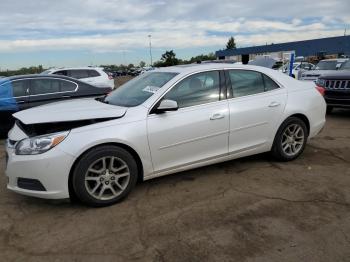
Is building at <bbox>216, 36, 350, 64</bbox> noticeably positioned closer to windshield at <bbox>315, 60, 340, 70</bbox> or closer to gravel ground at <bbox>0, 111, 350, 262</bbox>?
windshield at <bbox>315, 60, 340, 70</bbox>

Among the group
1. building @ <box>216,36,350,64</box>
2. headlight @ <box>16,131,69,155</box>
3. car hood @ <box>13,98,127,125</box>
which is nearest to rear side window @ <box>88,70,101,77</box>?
car hood @ <box>13,98,127,125</box>

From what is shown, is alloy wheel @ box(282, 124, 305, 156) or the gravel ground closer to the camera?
the gravel ground

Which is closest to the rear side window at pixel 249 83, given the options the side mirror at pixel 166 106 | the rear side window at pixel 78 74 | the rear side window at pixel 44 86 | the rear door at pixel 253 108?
the rear door at pixel 253 108

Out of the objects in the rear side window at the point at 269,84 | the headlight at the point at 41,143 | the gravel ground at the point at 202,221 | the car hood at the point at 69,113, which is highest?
the rear side window at the point at 269,84

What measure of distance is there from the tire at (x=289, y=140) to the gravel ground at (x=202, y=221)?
0.31 meters

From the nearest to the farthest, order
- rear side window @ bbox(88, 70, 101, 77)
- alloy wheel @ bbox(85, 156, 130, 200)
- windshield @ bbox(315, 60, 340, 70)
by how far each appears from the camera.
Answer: alloy wheel @ bbox(85, 156, 130, 200), windshield @ bbox(315, 60, 340, 70), rear side window @ bbox(88, 70, 101, 77)

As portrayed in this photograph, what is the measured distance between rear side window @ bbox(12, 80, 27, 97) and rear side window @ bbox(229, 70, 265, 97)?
5071 millimetres

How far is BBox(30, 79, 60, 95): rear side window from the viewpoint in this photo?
8.26m

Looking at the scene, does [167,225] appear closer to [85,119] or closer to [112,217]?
[112,217]

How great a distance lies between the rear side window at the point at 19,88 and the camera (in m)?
8.09

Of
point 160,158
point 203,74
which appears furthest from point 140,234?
point 203,74

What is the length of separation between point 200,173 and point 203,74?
1.38 metres

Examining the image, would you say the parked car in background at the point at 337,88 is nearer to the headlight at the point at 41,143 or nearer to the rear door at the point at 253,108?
the rear door at the point at 253,108

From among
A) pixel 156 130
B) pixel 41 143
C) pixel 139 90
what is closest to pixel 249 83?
pixel 139 90
